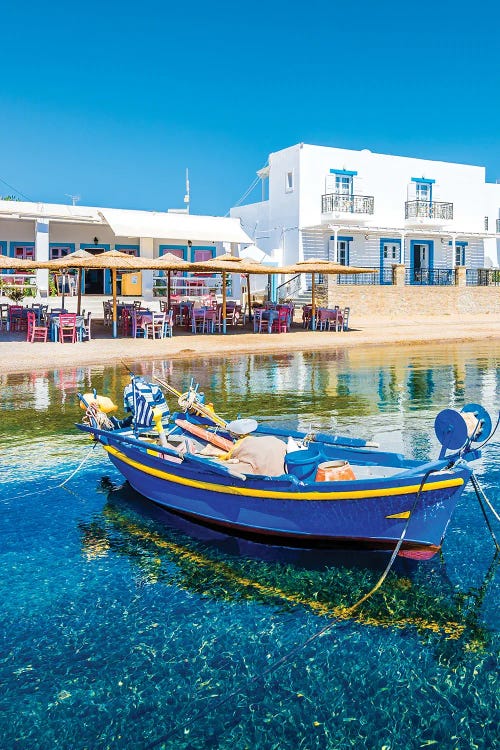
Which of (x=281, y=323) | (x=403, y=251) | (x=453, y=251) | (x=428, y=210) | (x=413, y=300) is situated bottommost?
(x=281, y=323)

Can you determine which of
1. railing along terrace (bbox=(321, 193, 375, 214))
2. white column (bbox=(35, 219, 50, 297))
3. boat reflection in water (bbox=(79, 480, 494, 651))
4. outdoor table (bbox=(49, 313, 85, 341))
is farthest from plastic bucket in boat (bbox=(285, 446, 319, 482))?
railing along terrace (bbox=(321, 193, 375, 214))

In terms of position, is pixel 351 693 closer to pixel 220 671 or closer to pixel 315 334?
pixel 220 671

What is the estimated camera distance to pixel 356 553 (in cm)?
639

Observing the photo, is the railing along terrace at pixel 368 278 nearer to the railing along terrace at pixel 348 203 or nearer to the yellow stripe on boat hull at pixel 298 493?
the railing along terrace at pixel 348 203

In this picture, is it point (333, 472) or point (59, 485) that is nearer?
point (333, 472)

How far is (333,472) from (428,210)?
3461 cm

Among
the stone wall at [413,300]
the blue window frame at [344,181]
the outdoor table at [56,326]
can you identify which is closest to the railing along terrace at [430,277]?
the stone wall at [413,300]

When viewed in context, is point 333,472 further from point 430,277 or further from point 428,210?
point 428,210

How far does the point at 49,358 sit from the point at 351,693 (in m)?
15.6

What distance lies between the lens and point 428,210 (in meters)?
38.7

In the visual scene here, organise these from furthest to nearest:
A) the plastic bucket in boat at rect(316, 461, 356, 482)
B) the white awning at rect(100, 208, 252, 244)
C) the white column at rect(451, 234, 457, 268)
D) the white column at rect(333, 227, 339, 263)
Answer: the white column at rect(451, 234, 457, 268), the white column at rect(333, 227, 339, 263), the white awning at rect(100, 208, 252, 244), the plastic bucket in boat at rect(316, 461, 356, 482)

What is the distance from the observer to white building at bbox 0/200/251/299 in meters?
29.5

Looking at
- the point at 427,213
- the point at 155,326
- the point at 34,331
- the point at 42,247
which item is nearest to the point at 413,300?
the point at 427,213

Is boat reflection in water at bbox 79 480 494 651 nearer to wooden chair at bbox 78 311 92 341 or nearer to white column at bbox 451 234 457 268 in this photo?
wooden chair at bbox 78 311 92 341
